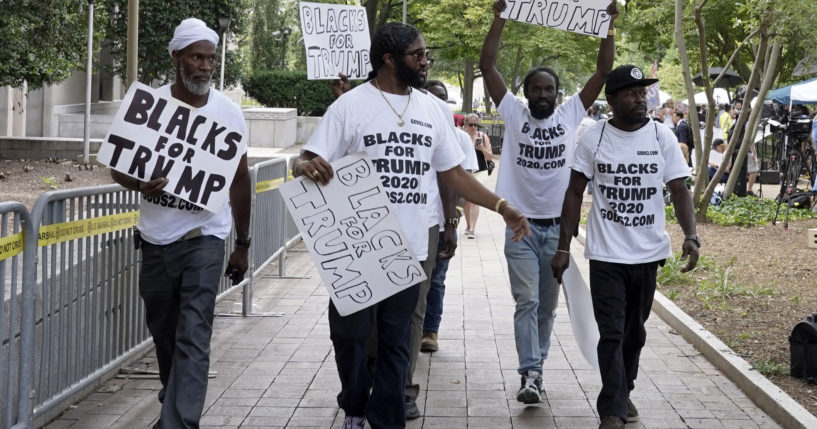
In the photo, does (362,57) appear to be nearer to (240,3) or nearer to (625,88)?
(625,88)

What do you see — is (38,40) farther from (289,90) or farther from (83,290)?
(289,90)

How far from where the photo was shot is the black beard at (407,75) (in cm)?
512

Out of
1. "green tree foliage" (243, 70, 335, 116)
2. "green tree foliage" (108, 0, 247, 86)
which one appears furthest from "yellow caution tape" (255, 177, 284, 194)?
"green tree foliage" (243, 70, 335, 116)

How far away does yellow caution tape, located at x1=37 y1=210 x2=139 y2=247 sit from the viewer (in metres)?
5.14

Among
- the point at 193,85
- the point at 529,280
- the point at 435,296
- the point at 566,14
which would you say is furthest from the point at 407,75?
the point at 435,296

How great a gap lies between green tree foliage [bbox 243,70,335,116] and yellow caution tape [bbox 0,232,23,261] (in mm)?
32497

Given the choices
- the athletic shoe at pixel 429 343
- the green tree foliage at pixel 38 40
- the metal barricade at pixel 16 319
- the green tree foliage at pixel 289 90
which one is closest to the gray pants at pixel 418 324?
the athletic shoe at pixel 429 343

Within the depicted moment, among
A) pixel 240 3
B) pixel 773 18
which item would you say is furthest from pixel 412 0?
pixel 773 18

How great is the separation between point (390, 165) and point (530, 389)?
1901 mm

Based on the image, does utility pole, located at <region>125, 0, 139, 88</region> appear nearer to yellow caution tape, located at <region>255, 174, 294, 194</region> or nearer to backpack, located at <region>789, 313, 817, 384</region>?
yellow caution tape, located at <region>255, 174, 294, 194</region>

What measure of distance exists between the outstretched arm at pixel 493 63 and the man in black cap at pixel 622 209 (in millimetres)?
1056

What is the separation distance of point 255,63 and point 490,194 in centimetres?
3984

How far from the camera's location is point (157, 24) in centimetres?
3012

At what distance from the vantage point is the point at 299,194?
16.1 ft
